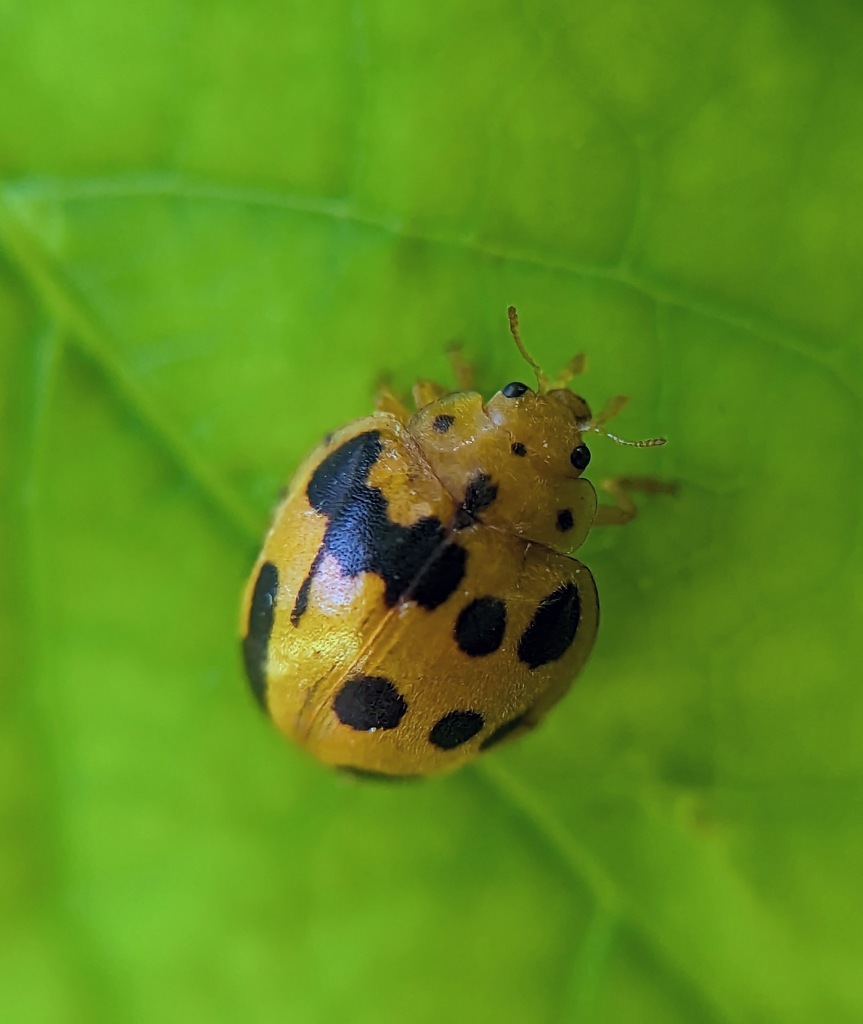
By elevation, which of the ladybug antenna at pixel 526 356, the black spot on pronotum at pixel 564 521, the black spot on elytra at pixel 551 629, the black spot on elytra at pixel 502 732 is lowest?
the black spot on elytra at pixel 502 732

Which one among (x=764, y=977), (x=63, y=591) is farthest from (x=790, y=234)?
(x=63, y=591)

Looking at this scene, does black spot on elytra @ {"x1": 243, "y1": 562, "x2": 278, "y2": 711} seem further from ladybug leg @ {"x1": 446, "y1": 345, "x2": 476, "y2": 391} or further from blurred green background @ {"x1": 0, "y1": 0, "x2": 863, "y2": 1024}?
ladybug leg @ {"x1": 446, "y1": 345, "x2": 476, "y2": 391}

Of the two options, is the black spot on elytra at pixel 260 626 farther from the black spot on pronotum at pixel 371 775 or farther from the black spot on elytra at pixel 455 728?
the black spot on elytra at pixel 455 728

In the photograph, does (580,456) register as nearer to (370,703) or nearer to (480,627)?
(480,627)

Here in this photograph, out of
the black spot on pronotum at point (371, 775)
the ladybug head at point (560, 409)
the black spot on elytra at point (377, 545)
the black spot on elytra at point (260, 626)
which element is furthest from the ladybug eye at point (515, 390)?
the black spot on pronotum at point (371, 775)

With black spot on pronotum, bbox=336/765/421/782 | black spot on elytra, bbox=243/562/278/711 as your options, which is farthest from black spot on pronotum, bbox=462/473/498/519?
black spot on pronotum, bbox=336/765/421/782

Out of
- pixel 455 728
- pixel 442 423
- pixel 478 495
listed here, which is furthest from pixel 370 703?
pixel 442 423

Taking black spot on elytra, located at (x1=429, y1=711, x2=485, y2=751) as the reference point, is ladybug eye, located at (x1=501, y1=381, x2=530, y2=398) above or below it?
above
